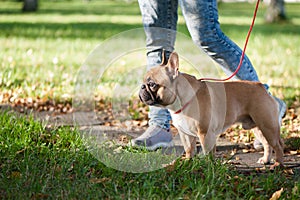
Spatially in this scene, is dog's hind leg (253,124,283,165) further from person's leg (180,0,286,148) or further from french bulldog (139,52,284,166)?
person's leg (180,0,286,148)

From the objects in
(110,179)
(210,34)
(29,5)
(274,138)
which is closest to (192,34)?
(210,34)

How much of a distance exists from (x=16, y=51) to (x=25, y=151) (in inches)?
223

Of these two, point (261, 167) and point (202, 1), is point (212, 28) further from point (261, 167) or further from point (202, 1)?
point (261, 167)

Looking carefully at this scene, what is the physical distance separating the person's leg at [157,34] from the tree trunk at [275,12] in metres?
13.6

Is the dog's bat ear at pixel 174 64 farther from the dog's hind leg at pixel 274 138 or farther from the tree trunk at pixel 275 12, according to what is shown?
the tree trunk at pixel 275 12

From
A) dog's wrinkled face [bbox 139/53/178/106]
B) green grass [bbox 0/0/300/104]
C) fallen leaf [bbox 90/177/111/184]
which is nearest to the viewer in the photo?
fallen leaf [bbox 90/177/111/184]

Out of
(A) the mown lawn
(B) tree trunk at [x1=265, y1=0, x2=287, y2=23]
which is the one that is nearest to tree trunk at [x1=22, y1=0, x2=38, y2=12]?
(B) tree trunk at [x1=265, y1=0, x2=287, y2=23]

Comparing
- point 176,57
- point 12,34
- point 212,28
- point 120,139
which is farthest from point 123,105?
point 12,34

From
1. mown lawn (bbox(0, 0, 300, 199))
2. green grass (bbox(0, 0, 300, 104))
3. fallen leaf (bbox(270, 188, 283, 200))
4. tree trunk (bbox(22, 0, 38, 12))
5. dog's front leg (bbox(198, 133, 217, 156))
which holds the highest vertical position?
dog's front leg (bbox(198, 133, 217, 156))

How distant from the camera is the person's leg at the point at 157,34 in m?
4.04

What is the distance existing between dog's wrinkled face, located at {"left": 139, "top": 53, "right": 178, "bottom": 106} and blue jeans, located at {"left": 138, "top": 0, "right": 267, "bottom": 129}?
2.20 ft

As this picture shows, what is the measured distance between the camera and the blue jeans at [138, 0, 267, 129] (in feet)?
12.4

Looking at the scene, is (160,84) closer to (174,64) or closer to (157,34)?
(174,64)

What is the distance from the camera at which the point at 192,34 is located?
153 inches
